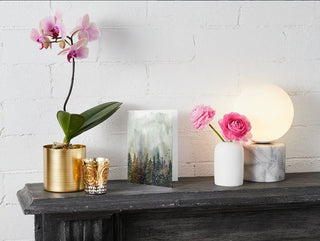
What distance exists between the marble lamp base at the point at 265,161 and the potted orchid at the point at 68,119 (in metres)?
0.37

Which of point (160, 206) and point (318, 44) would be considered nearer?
point (160, 206)

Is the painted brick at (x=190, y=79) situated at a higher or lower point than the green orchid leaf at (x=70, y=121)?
higher

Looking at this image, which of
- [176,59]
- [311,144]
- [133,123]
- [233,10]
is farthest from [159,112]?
[311,144]

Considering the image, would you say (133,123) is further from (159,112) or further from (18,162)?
(18,162)

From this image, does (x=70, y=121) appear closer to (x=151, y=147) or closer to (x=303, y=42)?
(x=151, y=147)

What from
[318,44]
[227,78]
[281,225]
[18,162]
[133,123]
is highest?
[318,44]

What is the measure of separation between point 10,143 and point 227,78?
24.1 inches

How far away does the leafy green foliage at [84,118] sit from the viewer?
1261 millimetres

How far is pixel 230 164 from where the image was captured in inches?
53.0

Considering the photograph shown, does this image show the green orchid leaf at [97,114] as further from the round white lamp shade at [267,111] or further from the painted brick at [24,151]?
the round white lamp shade at [267,111]

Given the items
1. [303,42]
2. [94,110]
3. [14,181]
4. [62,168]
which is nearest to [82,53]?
[94,110]

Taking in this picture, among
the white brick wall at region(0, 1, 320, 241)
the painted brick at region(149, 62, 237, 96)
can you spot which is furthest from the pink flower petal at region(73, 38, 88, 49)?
the painted brick at region(149, 62, 237, 96)

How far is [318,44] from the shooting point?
1.57 metres

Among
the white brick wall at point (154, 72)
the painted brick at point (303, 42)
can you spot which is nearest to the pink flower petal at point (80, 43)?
the white brick wall at point (154, 72)
